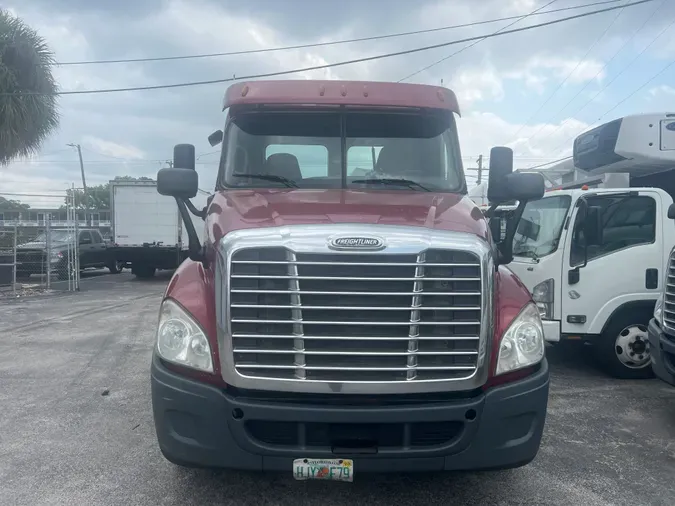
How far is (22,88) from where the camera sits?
627 inches

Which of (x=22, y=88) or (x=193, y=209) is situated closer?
(x=193, y=209)

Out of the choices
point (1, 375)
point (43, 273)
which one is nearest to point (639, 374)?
point (1, 375)

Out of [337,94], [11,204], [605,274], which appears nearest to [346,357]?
[337,94]

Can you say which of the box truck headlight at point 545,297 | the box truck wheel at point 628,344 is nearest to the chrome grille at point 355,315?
the box truck headlight at point 545,297

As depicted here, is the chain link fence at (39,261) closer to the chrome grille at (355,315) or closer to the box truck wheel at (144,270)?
the box truck wheel at (144,270)

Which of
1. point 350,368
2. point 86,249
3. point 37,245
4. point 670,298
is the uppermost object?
point 37,245

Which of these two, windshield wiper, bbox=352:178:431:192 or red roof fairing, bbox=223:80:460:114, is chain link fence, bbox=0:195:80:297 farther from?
windshield wiper, bbox=352:178:431:192

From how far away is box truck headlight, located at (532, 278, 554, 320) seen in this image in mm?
6711

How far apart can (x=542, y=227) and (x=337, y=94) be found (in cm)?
362

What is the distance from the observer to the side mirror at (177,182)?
4.08 m

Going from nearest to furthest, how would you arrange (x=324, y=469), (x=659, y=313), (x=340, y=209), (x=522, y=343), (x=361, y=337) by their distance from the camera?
(x=324, y=469), (x=361, y=337), (x=522, y=343), (x=340, y=209), (x=659, y=313)

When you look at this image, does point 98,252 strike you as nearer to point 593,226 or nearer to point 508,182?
point 593,226

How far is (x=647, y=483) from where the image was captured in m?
4.26

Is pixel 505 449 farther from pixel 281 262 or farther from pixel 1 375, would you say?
pixel 1 375
